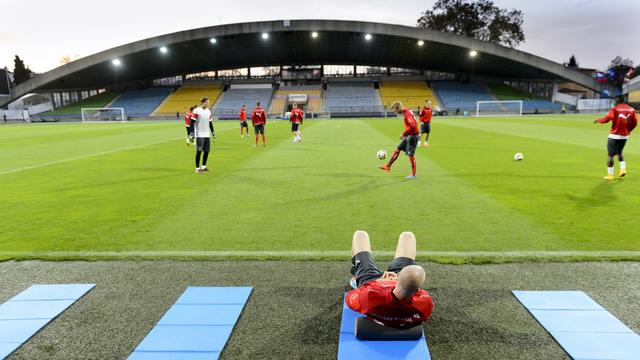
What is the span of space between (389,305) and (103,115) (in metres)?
68.8

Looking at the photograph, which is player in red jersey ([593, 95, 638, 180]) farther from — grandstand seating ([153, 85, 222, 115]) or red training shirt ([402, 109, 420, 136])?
grandstand seating ([153, 85, 222, 115])

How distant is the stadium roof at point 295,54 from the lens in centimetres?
5134

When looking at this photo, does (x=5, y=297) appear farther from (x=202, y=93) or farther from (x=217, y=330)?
(x=202, y=93)

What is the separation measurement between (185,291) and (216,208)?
144 inches

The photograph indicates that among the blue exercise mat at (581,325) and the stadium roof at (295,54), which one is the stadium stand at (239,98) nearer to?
the stadium roof at (295,54)

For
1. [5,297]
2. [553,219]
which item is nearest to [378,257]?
[553,219]

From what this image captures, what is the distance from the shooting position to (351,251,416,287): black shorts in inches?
153

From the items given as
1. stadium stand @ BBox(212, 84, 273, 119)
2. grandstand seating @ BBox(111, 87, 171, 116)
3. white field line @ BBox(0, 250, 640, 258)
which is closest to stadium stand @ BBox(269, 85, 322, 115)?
stadium stand @ BBox(212, 84, 273, 119)

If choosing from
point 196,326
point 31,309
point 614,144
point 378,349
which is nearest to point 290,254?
point 196,326

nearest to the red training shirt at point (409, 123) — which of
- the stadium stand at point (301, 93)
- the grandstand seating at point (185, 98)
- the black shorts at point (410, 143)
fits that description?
the black shorts at point (410, 143)

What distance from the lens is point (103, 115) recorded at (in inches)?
2420

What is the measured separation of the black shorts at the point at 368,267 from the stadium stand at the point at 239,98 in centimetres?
5951

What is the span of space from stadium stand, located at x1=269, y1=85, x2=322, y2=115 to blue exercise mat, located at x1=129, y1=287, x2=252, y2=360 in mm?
60814

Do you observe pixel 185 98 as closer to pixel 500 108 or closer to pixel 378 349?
pixel 500 108
